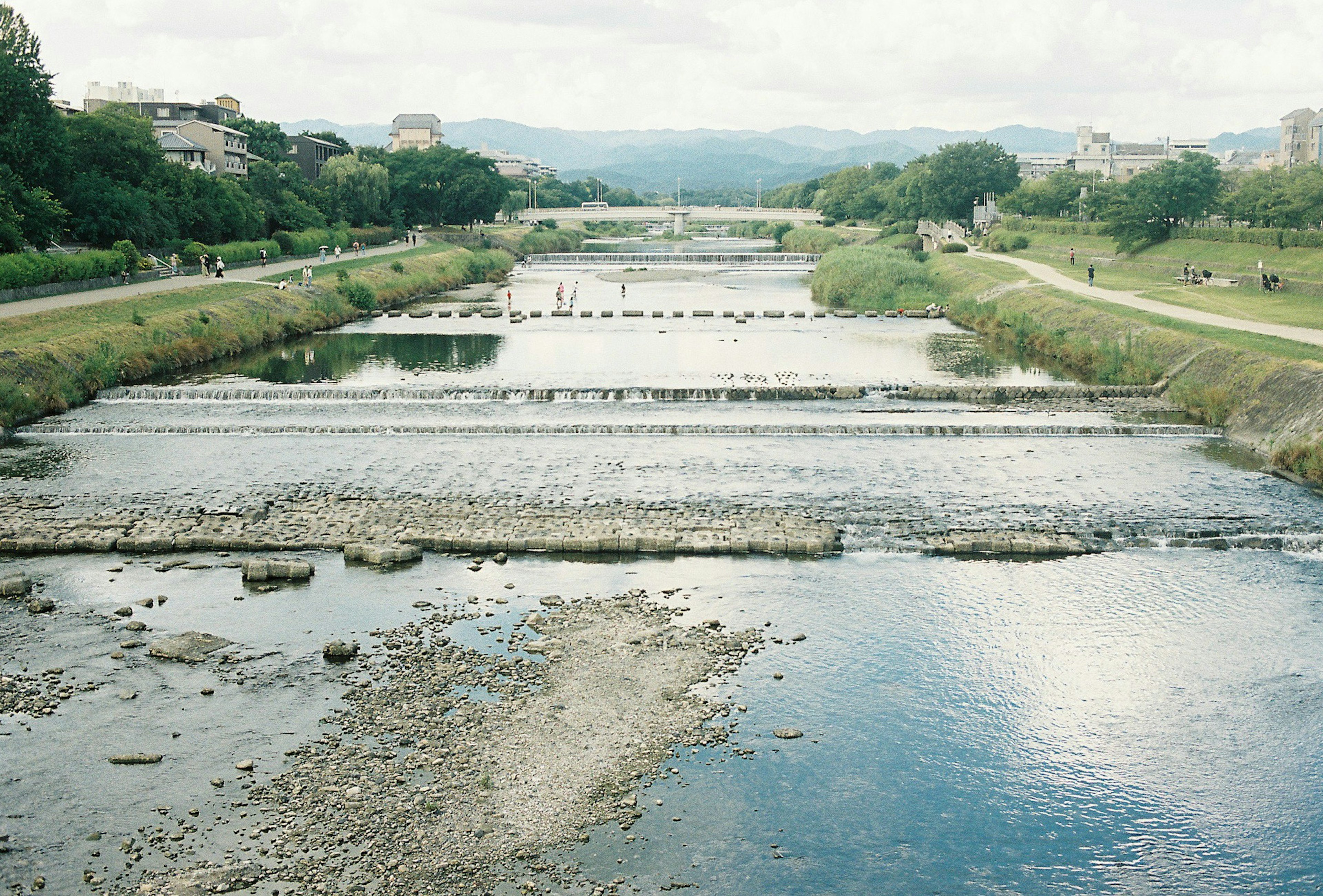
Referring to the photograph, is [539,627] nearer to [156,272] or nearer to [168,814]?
[168,814]

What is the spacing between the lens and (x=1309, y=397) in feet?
123

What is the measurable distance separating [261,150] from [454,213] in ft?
78.4

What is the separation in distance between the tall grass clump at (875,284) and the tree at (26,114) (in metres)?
53.4

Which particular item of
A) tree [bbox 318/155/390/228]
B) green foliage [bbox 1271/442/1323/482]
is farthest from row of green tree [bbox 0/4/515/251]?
green foliage [bbox 1271/442/1323/482]

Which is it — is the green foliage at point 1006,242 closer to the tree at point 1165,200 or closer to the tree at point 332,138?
the tree at point 1165,200

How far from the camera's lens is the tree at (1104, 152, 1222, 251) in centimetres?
8262

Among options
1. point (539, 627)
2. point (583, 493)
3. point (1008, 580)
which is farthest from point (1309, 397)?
point (539, 627)

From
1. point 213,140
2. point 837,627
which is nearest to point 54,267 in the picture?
point 837,627

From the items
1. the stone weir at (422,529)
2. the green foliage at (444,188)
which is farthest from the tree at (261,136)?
the stone weir at (422,529)

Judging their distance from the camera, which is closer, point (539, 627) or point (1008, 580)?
point (539, 627)

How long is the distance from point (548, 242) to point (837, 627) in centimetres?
14280

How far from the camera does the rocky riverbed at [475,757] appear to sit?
50.4 feet

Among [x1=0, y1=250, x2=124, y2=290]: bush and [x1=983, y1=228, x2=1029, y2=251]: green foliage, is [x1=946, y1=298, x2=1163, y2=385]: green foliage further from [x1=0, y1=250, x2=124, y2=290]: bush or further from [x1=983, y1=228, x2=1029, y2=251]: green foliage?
[x1=0, y1=250, x2=124, y2=290]: bush

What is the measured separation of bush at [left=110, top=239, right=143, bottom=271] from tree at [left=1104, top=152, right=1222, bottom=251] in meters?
70.2
